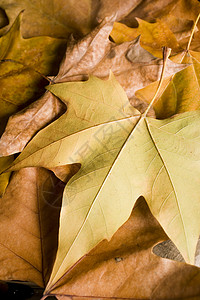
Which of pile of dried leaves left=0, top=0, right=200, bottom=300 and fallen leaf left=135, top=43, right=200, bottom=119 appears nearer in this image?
pile of dried leaves left=0, top=0, right=200, bottom=300

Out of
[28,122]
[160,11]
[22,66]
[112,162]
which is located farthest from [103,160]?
[160,11]

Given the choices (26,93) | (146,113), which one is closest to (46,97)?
(26,93)

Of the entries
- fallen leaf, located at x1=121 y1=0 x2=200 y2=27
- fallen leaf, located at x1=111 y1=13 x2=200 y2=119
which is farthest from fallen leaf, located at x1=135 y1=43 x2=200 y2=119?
fallen leaf, located at x1=121 y1=0 x2=200 y2=27

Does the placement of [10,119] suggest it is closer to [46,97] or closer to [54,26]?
[46,97]

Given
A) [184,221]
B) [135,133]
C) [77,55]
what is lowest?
[184,221]

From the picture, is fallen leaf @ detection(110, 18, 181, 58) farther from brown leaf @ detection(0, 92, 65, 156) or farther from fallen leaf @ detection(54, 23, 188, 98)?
brown leaf @ detection(0, 92, 65, 156)

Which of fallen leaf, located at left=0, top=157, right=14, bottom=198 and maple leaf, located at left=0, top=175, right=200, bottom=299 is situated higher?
fallen leaf, located at left=0, top=157, right=14, bottom=198
